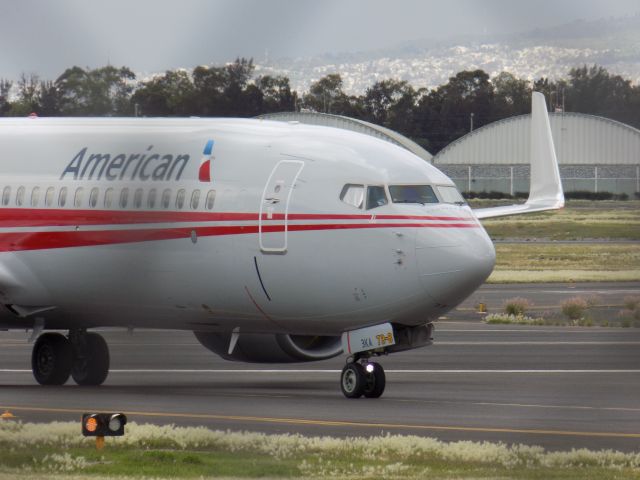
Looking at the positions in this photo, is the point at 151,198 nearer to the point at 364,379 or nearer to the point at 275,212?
the point at 275,212

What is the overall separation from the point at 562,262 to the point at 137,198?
212 ft

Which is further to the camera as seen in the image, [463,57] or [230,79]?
[230,79]

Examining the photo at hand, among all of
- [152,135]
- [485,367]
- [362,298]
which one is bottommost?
[485,367]

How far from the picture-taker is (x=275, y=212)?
18812 millimetres

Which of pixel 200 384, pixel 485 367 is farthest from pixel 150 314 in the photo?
pixel 485 367

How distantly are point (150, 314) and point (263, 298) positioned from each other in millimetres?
6249

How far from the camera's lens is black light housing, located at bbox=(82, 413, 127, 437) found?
972cm

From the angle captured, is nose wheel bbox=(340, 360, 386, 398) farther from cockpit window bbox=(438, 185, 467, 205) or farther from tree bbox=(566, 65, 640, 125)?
tree bbox=(566, 65, 640, 125)

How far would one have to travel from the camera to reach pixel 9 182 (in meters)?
19.7

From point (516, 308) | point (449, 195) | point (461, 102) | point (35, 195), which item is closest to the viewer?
point (461, 102)

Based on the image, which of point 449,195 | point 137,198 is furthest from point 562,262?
point 137,198

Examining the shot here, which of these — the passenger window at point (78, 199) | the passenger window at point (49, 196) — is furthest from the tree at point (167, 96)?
the passenger window at point (49, 196)

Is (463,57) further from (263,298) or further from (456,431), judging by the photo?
(263,298)

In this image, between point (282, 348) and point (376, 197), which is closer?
point (376, 197)
